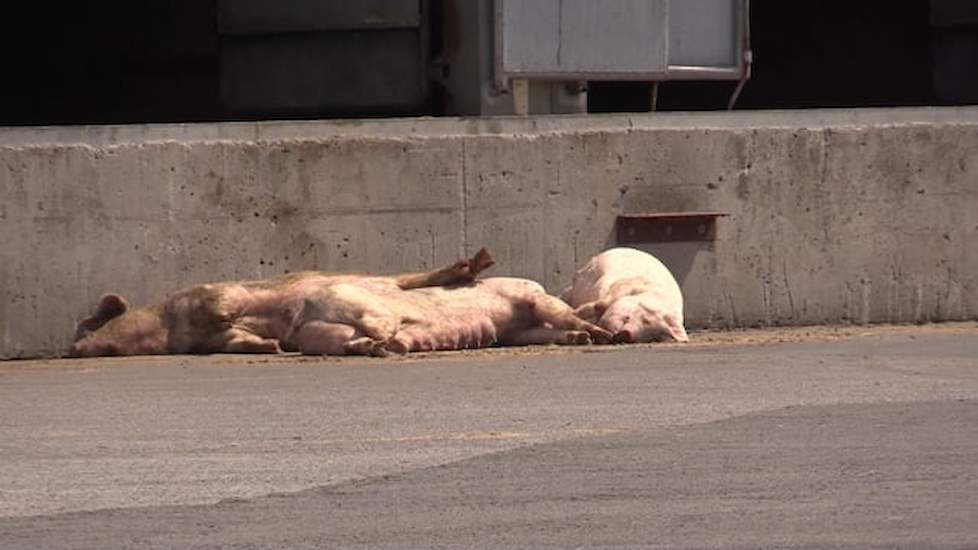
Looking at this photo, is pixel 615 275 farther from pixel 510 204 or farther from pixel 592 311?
pixel 510 204

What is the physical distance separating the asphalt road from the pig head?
31.3 inches

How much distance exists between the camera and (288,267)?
14.2 meters

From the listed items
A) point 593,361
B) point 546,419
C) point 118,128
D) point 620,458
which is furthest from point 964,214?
point 620,458

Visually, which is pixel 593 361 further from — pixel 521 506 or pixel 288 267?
pixel 521 506

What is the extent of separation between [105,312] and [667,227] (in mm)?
3599

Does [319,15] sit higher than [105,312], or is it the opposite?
[319,15]

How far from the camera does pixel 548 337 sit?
13.8 meters

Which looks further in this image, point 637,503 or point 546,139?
point 546,139

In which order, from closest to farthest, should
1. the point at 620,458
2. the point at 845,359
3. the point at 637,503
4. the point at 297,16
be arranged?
the point at 637,503, the point at 620,458, the point at 845,359, the point at 297,16

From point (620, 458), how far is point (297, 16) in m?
11.4

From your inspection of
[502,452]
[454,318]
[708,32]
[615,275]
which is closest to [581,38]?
[708,32]

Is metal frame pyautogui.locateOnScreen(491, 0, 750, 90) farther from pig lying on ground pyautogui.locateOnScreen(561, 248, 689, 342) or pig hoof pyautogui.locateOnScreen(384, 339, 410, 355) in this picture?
pig hoof pyautogui.locateOnScreen(384, 339, 410, 355)

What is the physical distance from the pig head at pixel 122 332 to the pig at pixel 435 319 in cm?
81

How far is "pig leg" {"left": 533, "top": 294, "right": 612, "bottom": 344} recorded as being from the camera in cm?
1367
